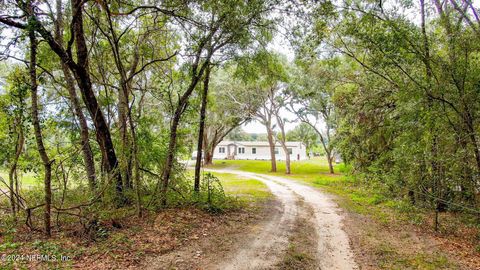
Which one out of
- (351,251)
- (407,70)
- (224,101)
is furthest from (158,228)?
(224,101)

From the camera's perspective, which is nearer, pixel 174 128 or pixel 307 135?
pixel 174 128

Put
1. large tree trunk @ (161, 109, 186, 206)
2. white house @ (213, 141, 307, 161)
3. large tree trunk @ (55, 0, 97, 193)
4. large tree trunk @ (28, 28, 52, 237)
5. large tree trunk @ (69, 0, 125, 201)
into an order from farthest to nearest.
A: white house @ (213, 141, 307, 161) < large tree trunk @ (161, 109, 186, 206) < large tree trunk @ (55, 0, 97, 193) < large tree trunk @ (69, 0, 125, 201) < large tree trunk @ (28, 28, 52, 237)

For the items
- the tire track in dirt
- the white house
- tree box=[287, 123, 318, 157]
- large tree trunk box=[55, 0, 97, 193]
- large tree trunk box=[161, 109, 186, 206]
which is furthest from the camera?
the white house

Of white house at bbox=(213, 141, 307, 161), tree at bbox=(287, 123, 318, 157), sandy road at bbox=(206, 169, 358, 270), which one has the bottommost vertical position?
sandy road at bbox=(206, 169, 358, 270)

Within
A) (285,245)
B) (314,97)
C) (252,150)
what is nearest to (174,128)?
(285,245)

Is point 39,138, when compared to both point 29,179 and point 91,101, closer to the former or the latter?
point 91,101

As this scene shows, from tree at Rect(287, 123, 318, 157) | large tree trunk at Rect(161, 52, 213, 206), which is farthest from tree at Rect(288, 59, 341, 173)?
tree at Rect(287, 123, 318, 157)

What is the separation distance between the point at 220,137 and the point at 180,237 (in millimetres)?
28339

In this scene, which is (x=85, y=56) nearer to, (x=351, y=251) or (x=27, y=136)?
(x=27, y=136)

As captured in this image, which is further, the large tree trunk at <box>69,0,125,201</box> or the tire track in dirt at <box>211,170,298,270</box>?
the large tree trunk at <box>69,0,125,201</box>

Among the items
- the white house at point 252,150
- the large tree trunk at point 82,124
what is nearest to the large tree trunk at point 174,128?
the large tree trunk at point 82,124

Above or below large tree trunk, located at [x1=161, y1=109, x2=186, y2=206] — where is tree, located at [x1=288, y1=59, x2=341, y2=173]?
above

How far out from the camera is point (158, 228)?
6305 mm

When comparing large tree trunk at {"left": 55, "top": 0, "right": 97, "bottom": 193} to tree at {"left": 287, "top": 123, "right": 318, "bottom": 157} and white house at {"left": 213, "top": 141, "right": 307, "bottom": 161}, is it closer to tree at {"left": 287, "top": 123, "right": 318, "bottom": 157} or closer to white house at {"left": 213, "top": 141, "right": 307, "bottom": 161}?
tree at {"left": 287, "top": 123, "right": 318, "bottom": 157}
